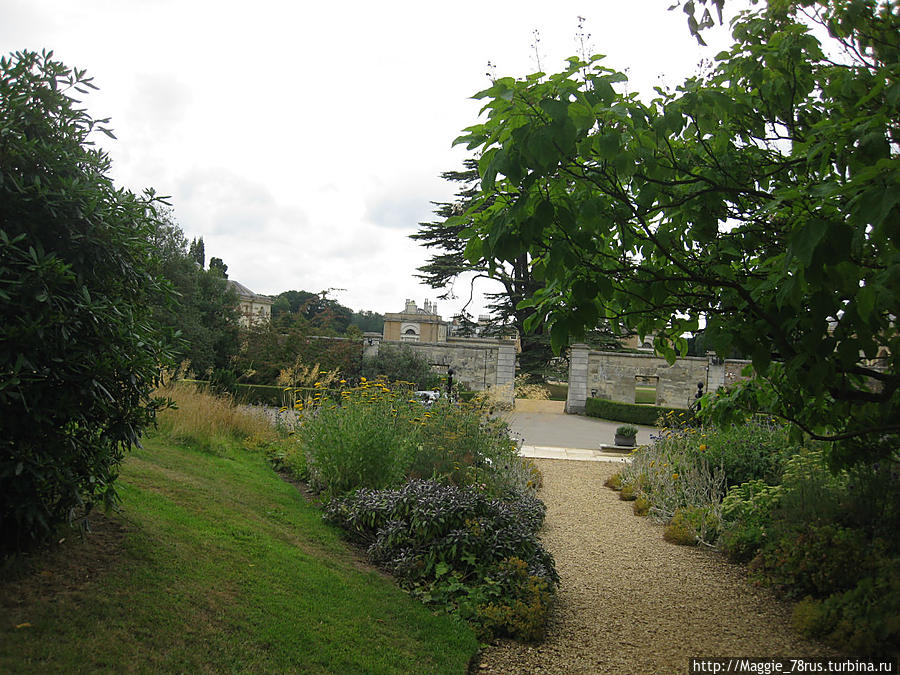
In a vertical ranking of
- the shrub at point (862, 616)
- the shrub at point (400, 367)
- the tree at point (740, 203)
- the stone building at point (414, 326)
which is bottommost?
the shrub at point (862, 616)

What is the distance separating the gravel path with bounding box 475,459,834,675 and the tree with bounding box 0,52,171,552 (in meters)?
2.44

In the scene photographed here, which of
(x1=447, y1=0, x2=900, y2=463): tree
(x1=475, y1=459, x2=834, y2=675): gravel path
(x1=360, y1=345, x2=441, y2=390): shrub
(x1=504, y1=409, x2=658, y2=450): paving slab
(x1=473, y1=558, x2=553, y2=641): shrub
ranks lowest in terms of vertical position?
(x1=504, y1=409, x2=658, y2=450): paving slab

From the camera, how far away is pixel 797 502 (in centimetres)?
492

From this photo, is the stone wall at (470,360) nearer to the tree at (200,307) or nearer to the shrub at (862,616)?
the tree at (200,307)

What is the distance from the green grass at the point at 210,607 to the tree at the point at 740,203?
1978mm

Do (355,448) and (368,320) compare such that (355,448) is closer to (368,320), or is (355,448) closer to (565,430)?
(565,430)

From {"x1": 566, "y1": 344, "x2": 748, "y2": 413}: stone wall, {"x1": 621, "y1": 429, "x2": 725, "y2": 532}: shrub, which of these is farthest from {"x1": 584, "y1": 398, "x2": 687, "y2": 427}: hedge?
{"x1": 621, "y1": 429, "x2": 725, "y2": 532}: shrub

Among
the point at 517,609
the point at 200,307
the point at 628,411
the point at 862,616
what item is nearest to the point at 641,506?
the point at 862,616

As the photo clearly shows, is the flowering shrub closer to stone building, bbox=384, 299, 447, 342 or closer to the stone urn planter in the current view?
the stone urn planter

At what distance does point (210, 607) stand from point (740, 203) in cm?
331

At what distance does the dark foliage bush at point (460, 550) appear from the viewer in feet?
12.9

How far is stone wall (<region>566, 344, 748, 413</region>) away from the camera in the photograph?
2302 centimetres

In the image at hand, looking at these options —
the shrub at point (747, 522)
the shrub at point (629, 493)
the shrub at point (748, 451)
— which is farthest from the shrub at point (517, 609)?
the shrub at point (629, 493)

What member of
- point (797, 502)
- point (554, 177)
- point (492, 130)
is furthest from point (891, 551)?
point (492, 130)
